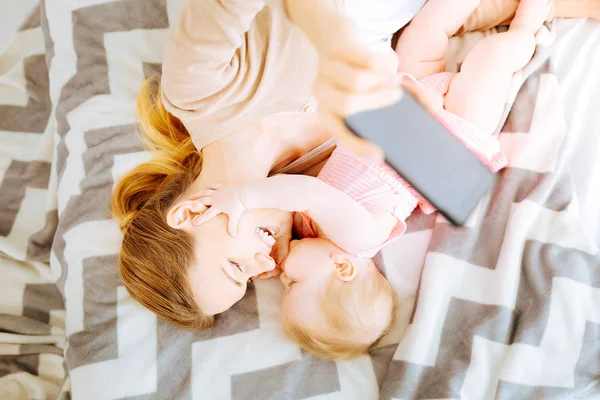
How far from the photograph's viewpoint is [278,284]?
102cm

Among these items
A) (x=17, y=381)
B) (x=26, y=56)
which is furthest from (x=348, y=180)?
(x=26, y=56)

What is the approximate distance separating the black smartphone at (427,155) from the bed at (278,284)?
106 millimetres

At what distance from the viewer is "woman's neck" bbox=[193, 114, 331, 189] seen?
94 centimetres

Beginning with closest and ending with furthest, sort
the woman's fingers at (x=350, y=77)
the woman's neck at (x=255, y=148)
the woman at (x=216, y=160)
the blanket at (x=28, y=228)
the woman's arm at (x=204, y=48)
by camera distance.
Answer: the woman's fingers at (x=350, y=77) < the woman's arm at (x=204, y=48) < the woman at (x=216, y=160) < the woman's neck at (x=255, y=148) < the blanket at (x=28, y=228)

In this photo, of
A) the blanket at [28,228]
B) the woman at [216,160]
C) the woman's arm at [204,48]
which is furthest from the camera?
the blanket at [28,228]

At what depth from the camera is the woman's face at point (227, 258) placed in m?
0.87

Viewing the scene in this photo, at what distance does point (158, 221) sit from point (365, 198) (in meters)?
0.39

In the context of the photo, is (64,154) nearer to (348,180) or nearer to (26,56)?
(26,56)

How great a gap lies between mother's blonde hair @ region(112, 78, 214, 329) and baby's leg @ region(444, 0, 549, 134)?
21.3 inches

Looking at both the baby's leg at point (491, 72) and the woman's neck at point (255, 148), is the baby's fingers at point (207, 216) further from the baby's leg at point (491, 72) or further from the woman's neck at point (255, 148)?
the baby's leg at point (491, 72)

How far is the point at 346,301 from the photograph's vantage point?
88 centimetres

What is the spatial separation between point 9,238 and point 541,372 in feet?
3.67

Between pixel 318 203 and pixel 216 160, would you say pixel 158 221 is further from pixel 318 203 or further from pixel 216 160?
pixel 318 203

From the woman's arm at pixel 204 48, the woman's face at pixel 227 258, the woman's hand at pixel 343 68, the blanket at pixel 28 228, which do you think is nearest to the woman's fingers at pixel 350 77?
the woman's hand at pixel 343 68
